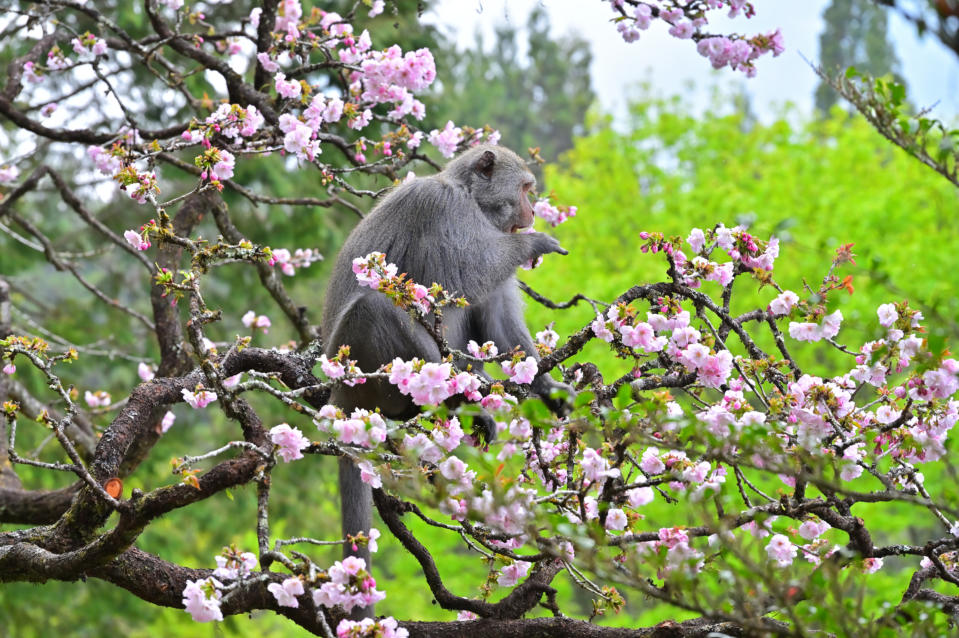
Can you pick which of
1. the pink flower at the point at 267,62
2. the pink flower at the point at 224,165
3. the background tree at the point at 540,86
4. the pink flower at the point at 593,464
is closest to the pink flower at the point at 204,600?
the pink flower at the point at 593,464

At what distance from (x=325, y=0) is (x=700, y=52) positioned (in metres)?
6.76

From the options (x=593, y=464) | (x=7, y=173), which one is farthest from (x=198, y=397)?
(x=7, y=173)

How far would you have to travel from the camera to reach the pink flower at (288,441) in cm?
285

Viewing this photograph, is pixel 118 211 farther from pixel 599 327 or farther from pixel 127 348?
pixel 599 327

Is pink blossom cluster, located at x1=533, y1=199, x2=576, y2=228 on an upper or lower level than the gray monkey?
upper

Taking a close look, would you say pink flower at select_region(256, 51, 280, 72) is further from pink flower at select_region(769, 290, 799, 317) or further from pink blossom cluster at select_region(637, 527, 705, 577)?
pink blossom cluster at select_region(637, 527, 705, 577)

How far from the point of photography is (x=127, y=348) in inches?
434

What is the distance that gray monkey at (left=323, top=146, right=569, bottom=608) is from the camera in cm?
416

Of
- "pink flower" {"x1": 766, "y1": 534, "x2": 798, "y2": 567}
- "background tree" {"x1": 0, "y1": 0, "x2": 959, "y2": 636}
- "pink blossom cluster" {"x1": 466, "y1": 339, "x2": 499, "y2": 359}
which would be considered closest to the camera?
"background tree" {"x1": 0, "y1": 0, "x2": 959, "y2": 636}

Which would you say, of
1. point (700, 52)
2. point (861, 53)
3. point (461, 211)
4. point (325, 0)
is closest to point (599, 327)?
point (461, 211)

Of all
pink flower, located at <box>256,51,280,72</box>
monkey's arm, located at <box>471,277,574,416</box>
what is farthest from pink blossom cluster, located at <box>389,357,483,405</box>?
pink flower, located at <box>256,51,280,72</box>

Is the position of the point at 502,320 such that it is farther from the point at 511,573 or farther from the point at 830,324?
the point at 830,324

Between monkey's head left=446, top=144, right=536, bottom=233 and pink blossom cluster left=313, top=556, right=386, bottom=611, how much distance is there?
2703 millimetres

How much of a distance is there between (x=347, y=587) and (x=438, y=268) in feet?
6.90
